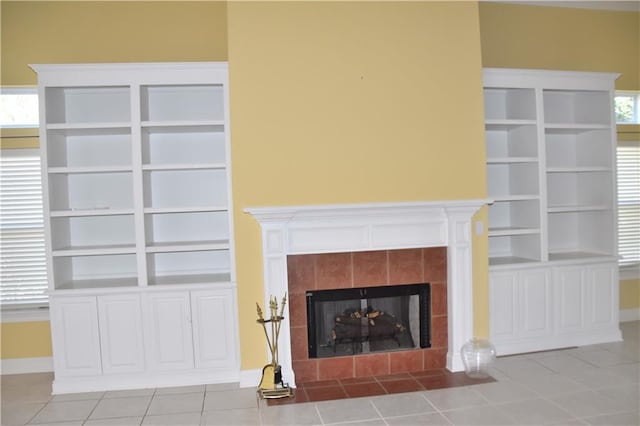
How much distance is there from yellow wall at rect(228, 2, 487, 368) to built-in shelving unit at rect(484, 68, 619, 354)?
0.50 m

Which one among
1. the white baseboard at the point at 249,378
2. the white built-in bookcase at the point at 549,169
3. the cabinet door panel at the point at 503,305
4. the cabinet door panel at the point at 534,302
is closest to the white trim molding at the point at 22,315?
the white baseboard at the point at 249,378

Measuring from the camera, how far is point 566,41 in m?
5.11

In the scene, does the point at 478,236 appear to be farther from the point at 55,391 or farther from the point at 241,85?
the point at 55,391

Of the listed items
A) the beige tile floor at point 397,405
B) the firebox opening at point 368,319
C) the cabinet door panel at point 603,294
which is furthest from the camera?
the cabinet door panel at point 603,294

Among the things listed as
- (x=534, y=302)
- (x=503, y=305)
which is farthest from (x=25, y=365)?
(x=534, y=302)

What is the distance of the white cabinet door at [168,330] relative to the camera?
396 centimetres

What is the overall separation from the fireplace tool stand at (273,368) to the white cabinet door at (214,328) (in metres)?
0.35

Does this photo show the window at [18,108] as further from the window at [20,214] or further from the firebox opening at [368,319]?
the firebox opening at [368,319]

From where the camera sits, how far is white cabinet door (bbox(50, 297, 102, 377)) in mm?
3918

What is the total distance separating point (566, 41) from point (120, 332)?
522cm

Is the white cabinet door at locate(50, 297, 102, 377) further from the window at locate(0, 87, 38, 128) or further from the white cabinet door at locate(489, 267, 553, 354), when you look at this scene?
the white cabinet door at locate(489, 267, 553, 354)

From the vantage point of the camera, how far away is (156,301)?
13.0 feet

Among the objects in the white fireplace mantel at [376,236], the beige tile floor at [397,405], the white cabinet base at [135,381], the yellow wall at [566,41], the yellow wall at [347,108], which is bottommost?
the beige tile floor at [397,405]

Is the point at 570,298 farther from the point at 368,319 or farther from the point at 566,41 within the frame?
the point at 566,41
